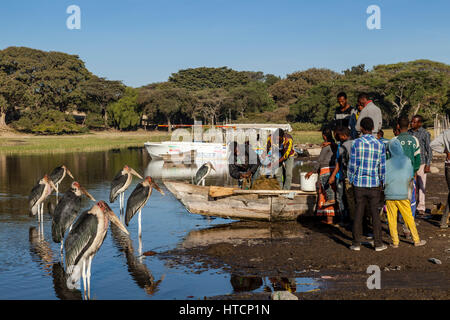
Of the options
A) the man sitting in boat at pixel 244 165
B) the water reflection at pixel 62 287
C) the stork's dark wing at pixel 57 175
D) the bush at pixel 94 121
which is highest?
the bush at pixel 94 121

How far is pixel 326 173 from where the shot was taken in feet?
33.9

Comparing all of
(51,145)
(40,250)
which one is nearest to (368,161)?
(40,250)

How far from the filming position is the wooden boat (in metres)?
11.3

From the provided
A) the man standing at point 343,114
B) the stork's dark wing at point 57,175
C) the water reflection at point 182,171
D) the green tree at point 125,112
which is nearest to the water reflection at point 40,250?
the stork's dark wing at point 57,175

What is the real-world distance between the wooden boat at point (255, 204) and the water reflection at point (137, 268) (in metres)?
1.66

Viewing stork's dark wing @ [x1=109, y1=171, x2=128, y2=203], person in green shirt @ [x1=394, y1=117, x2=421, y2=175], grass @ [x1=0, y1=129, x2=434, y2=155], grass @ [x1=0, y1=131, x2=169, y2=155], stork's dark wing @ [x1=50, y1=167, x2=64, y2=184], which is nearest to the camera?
person in green shirt @ [x1=394, y1=117, x2=421, y2=175]

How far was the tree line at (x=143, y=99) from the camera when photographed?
58.6m

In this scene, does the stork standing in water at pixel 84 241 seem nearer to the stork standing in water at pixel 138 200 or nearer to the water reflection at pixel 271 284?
the water reflection at pixel 271 284

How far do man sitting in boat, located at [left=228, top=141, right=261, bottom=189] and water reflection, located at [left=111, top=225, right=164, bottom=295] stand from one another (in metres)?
3.50

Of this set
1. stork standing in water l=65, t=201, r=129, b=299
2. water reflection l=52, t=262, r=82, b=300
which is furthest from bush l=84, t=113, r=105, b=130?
stork standing in water l=65, t=201, r=129, b=299

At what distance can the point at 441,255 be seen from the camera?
8258 mm

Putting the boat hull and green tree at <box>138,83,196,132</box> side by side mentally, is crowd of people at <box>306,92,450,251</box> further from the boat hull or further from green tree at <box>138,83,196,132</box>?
green tree at <box>138,83,196,132</box>

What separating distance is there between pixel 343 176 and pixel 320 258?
2042 millimetres
